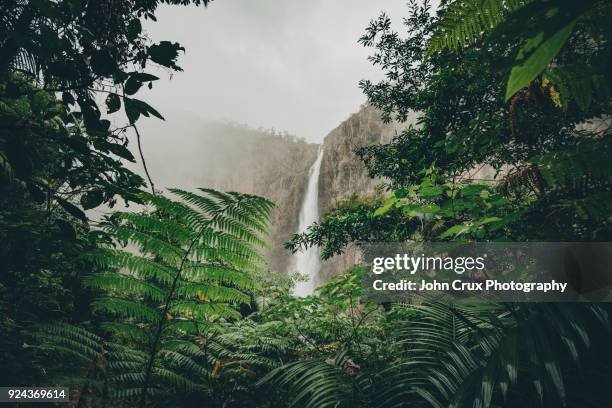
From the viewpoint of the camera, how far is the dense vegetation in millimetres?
964

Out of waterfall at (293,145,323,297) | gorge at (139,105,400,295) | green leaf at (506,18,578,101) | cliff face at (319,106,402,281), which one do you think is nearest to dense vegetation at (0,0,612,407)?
green leaf at (506,18,578,101)

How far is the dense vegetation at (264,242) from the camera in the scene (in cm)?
96

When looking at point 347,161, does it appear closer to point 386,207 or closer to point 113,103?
point 386,207

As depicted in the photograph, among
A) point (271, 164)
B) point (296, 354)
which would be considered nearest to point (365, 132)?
point (271, 164)

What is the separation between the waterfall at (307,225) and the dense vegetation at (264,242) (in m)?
19.8

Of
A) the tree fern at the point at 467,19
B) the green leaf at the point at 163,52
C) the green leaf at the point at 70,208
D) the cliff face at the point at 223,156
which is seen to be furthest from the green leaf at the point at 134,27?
the cliff face at the point at 223,156

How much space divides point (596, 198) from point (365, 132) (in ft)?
90.3

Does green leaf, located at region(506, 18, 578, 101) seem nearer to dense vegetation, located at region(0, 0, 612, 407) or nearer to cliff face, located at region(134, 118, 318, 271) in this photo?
dense vegetation, located at region(0, 0, 612, 407)

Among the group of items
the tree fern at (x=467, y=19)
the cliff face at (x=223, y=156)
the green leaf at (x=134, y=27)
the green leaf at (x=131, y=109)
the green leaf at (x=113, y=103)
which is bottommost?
the green leaf at (x=131, y=109)

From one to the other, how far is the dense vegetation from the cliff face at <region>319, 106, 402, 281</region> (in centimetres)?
2293

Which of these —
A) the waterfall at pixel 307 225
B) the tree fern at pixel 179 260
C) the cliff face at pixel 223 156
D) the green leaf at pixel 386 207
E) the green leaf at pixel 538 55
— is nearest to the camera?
the green leaf at pixel 538 55

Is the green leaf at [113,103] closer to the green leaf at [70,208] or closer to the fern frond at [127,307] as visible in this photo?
the green leaf at [70,208]

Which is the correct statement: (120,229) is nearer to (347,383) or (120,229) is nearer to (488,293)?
(347,383)

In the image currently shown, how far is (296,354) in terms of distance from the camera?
8.74 ft
